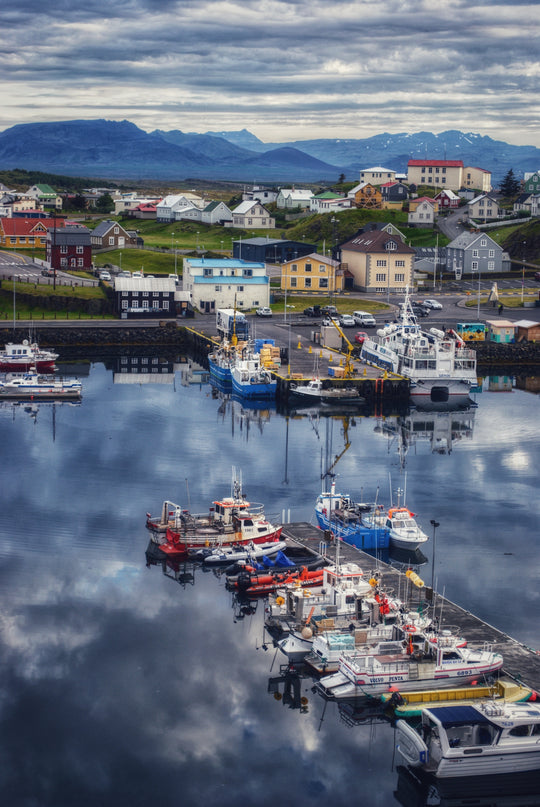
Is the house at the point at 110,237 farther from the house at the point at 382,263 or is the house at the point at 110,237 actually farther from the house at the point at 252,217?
the house at the point at 382,263

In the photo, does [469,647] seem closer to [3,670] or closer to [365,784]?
[365,784]

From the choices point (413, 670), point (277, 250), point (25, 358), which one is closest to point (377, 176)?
point (277, 250)

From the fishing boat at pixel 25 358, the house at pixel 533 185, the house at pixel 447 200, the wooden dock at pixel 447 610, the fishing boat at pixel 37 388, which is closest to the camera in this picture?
the wooden dock at pixel 447 610

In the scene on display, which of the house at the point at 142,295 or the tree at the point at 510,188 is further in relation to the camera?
the tree at the point at 510,188

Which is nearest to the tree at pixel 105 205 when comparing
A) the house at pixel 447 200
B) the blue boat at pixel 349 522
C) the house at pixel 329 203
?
the house at pixel 329 203

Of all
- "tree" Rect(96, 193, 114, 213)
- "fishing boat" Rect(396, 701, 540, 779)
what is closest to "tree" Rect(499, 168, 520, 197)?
"tree" Rect(96, 193, 114, 213)

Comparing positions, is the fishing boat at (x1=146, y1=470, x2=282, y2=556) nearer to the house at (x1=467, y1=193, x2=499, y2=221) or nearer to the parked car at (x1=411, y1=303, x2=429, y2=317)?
the parked car at (x1=411, y1=303, x2=429, y2=317)

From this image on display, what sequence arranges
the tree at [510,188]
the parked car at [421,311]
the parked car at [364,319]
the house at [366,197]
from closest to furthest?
the parked car at [364,319] → the parked car at [421,311] → the house at [366,197] → the tree at [510,188]
